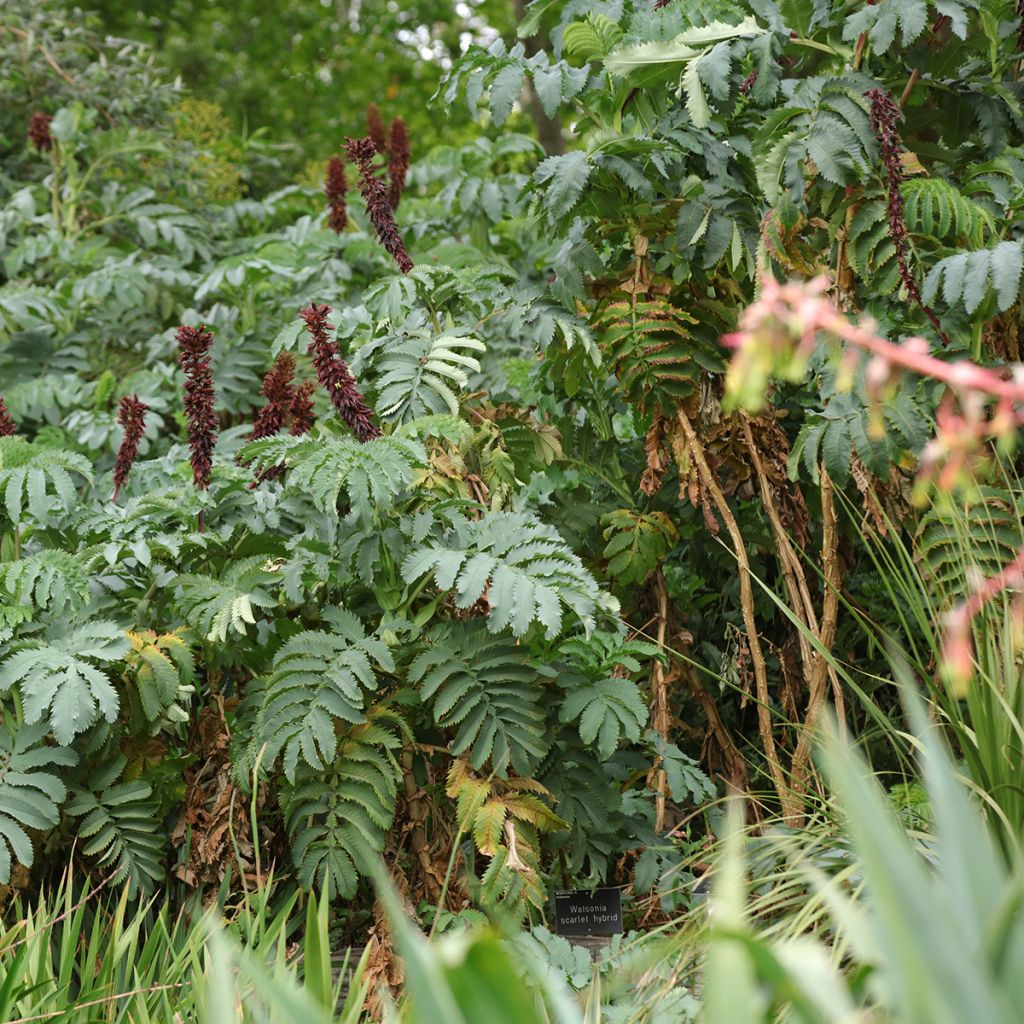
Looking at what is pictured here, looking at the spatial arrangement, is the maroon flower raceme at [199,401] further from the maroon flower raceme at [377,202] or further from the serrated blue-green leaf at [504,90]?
the serrated blue-green leaf at [504,90]

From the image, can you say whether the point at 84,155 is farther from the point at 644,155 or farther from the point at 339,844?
the point at 339,844

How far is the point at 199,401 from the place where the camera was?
3.12m

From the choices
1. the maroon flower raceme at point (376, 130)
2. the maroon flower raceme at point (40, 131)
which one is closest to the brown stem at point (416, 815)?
the maroon flower raceme at point (376, 130)

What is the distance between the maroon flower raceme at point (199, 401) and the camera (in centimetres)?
312

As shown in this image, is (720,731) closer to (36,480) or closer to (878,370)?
(36,480)

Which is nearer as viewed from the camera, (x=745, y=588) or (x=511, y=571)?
(x=511, y=571)

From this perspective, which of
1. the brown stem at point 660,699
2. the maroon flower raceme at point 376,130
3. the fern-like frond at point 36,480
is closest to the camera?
the fern-like frond at point 36,480

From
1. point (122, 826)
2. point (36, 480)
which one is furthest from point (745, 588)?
point (36, 480)

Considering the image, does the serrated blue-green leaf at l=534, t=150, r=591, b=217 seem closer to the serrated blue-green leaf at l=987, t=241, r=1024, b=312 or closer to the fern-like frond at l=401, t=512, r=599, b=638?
the fern-like frond at l=401, t=512, r=599, b=638

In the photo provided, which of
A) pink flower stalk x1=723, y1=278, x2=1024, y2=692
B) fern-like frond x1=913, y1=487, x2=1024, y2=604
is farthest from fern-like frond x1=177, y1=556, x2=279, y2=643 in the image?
pink flower stalk x1=723, y1=278, x2=1024, y2=692

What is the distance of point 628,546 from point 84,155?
16.0ft

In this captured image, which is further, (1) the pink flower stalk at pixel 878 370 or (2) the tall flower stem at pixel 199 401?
(2) the tall flower stem at pixel 199 401

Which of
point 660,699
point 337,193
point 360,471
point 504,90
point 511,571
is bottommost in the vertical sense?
point 660,699

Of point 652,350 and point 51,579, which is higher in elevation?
point 652,350
